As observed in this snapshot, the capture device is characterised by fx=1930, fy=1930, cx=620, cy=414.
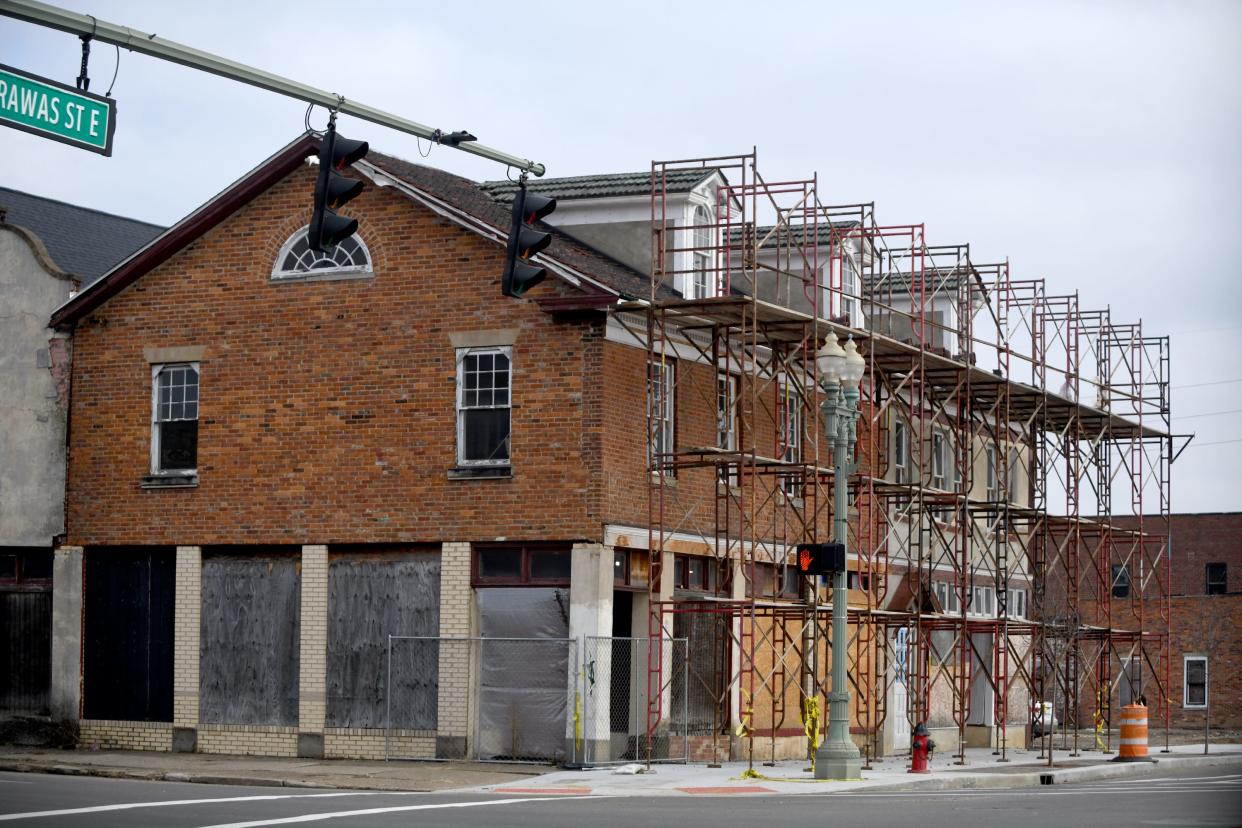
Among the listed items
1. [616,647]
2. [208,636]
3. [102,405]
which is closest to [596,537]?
[616,647]

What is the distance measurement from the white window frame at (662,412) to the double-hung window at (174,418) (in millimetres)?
7776

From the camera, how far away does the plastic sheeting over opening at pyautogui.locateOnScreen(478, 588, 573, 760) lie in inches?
1142

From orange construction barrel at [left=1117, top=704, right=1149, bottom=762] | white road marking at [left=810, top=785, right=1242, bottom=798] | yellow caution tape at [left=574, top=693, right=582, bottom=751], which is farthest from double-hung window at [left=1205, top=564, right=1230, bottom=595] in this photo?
yellow caution tape at [left=574, top=693, right=582, bottom=751]

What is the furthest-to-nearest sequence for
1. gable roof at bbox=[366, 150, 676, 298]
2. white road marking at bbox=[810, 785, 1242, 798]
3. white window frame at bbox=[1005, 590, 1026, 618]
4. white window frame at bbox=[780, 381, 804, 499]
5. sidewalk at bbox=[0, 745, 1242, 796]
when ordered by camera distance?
white window frame at bbox=[1005, 590, 1026, 618]
white window frame at bbox=[780, 381, 804, 499]
gable roof at bbox=[366, 150, 676, 298]
sidewalk at bbox=[0, 745, 1242, 796]
white road marking at bbox=[810, 785, 1242, 798]

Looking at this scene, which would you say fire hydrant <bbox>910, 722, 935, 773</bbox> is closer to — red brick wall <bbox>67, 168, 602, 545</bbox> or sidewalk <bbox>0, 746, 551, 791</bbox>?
sidewalk <bbox>0, 746, 551, 791</bbox>

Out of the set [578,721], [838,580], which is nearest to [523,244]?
[838,580]

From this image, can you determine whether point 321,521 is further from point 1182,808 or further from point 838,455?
point 1182,808

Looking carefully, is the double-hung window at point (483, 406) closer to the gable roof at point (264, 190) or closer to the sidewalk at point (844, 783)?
the gable roof at point (264, 190)

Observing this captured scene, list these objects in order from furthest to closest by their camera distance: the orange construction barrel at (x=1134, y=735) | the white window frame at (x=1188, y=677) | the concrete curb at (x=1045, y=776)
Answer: the white window frame at (x=1188, y=677)
the orange construction barrel at (x=1134, y=735)
the concrete curb at (x=1045, y=776)

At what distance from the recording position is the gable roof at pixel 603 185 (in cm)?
3278

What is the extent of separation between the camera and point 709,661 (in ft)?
104

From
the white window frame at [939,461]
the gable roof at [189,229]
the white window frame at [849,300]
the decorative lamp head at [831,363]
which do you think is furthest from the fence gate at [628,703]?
the white window frame at [939,461]

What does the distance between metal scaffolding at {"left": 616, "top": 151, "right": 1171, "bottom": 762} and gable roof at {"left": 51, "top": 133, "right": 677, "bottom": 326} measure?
108 cm

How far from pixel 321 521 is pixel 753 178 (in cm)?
876
